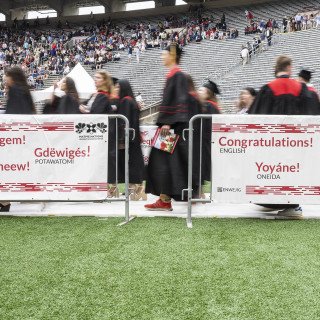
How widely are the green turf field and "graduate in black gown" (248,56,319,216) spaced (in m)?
1.39

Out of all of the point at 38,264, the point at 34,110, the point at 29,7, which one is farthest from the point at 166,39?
the point at 38,264

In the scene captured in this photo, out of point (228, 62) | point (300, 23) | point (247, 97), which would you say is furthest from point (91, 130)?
point (300, 23)

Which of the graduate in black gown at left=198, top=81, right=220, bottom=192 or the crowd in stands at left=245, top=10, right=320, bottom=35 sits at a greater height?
the crowd in stands at left=245, top=10, right=320, bottom=35

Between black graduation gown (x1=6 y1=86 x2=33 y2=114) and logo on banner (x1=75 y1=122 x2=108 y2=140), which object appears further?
black graduation gown (x1=6 y1=86 x2=33 y2=114)

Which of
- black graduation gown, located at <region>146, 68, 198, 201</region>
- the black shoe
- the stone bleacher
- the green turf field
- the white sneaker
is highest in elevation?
the stone bleacher

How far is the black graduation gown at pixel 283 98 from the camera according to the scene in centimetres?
478

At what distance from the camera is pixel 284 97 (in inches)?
188

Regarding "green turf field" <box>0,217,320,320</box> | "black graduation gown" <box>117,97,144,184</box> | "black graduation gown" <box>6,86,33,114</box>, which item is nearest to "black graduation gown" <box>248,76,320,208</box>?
"green turf field" <box>0,217,320,320</box>

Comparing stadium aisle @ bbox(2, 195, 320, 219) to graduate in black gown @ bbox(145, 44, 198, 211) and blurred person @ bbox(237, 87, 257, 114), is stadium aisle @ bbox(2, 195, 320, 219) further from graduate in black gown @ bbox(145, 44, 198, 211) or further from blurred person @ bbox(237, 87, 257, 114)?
blurred person @ bbox(237, 87, 257, 114)

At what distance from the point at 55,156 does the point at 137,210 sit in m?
1.28

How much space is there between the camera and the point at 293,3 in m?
33.9

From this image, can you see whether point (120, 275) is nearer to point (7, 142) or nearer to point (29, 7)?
point (7, 142)

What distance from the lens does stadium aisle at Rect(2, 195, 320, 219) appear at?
4.91 m

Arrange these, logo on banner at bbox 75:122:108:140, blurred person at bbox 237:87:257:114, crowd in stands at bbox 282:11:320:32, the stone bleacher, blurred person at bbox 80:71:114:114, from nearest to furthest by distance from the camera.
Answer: logo on banner at bbox 75:122:108:140 → blurred person at bbox 80:71:114:114 → blurred person at bbox 237:87:257:114 → the stone bleacher → crowd in stands at bbox 282:11:320:32
